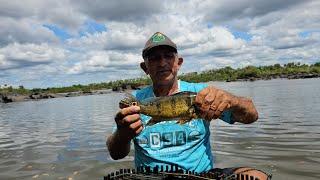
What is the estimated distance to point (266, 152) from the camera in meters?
12.2

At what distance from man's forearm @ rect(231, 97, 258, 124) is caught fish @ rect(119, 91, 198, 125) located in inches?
29.0

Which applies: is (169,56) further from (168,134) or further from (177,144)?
(177,144)

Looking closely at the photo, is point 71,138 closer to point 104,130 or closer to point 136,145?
point 104,130

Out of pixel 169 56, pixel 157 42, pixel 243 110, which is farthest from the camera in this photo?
pixel 169 56

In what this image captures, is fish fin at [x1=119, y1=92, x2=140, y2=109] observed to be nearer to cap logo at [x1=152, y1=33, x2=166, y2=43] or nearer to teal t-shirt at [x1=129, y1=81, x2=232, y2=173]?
teal t-shirt at [x1=129, y1=81, x2=232, y2=173]

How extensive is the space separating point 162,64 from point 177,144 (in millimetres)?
1085

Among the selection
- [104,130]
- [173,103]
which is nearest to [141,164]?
[173,103]

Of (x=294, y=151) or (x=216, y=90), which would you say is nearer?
(x=216, y=90)

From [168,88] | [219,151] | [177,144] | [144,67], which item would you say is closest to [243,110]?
[177,144]

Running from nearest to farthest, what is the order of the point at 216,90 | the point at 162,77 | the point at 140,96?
the point at 216,90 < the point at 162,77 < the point at 140,96

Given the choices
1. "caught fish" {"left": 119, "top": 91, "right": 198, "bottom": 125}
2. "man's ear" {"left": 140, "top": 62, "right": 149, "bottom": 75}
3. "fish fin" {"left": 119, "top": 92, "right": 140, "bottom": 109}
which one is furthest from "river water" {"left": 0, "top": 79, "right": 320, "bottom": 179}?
"fish fin" {"left": 119, "top": 92, "right": 140, "bottom": 109}

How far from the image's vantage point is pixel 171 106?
14.8 feet

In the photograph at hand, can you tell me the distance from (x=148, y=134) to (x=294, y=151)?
7.46 m

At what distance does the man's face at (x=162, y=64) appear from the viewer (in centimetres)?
573
